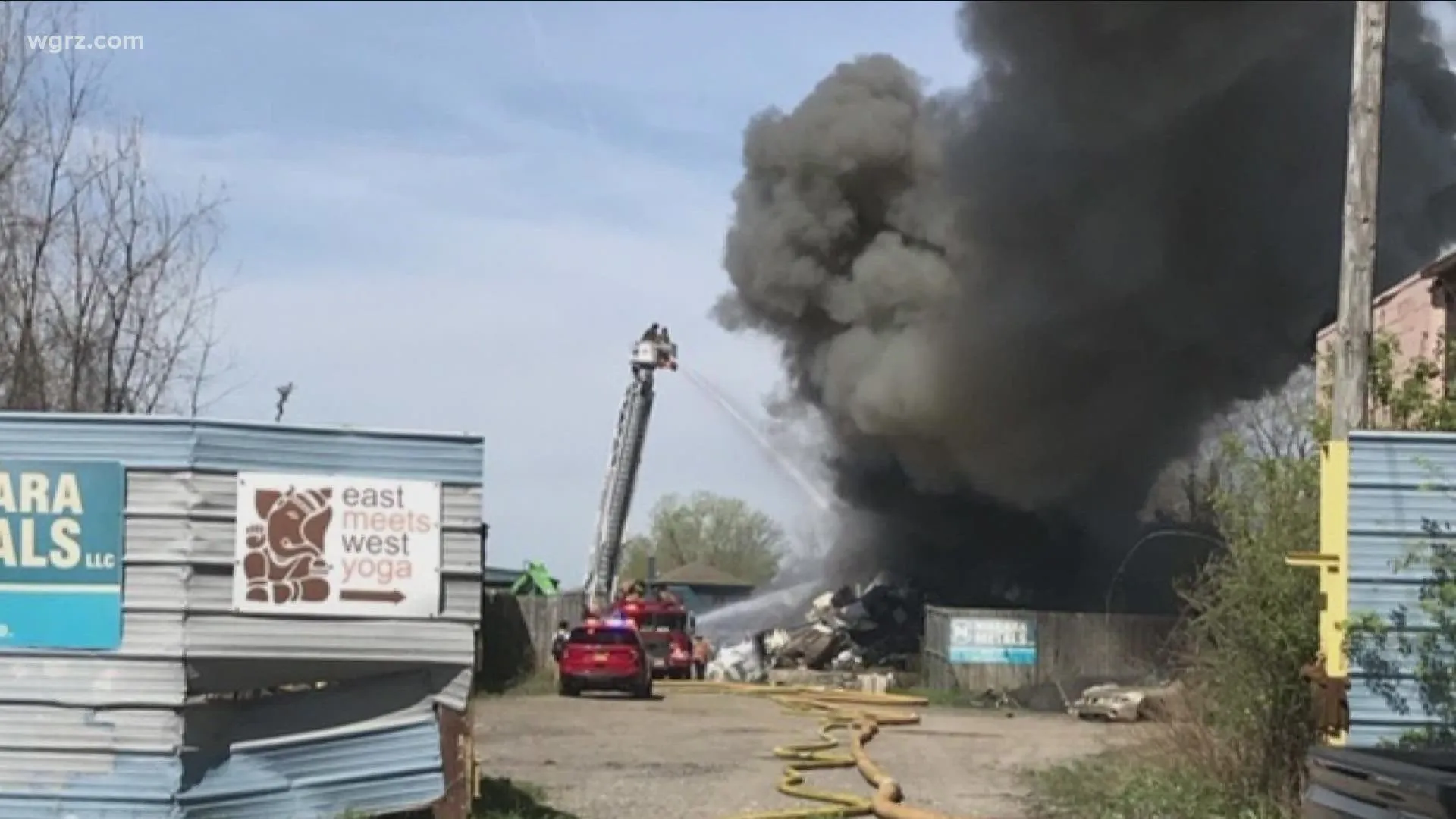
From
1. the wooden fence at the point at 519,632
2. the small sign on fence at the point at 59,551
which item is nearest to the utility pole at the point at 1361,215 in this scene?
the small sign on fence at the point at 59,551

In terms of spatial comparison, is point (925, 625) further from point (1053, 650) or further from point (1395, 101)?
point (1395, 101)

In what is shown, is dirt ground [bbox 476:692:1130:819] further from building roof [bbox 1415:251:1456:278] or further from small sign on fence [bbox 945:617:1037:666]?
building roof [bbox 1415:251:1456:278]

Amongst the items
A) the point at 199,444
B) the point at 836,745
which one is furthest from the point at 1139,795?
the point at 836,745

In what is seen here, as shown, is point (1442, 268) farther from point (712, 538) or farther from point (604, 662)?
point (712, 538)

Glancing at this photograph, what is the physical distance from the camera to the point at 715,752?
20.3 meters

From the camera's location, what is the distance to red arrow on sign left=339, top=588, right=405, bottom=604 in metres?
10.6

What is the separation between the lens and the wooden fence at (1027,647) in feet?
117

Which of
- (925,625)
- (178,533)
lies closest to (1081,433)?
(925,625)

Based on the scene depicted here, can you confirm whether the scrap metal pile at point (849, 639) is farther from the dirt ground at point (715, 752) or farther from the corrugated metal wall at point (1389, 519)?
the corrugated metal wall at point (1389, 519)

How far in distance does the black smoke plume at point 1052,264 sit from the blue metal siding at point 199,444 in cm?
2066

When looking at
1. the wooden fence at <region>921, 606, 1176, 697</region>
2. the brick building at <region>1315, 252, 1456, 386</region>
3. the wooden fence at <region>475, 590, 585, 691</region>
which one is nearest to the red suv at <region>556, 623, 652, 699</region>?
the wooden fence at <region>475, 590, 585, 691</region>

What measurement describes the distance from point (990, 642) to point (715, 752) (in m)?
16.4

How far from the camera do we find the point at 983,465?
38.3 m

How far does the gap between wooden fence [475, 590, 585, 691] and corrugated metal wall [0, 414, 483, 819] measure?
24.4m
